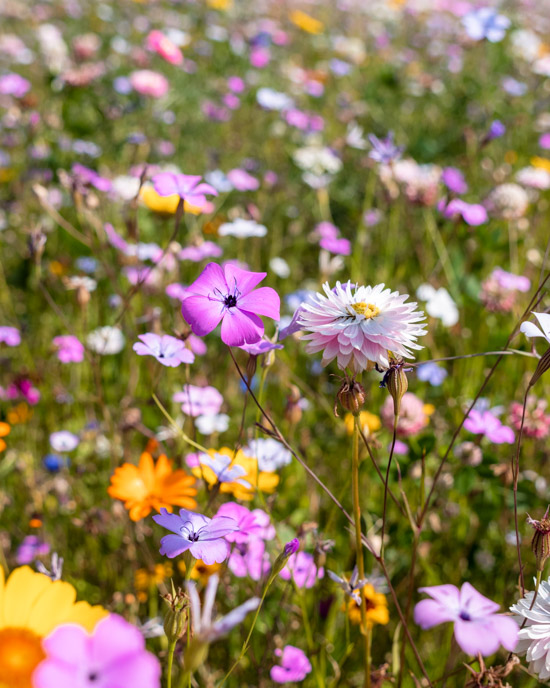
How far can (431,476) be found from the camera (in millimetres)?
1176

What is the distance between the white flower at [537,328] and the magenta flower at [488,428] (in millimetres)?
380

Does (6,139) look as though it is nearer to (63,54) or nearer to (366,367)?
(63,54)

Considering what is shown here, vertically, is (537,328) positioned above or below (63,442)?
above

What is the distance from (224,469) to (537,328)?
1.33 ft

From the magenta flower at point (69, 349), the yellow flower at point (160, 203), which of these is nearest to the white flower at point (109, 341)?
the magenta flower at point (69, 349)

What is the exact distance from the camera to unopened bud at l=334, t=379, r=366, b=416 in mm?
591

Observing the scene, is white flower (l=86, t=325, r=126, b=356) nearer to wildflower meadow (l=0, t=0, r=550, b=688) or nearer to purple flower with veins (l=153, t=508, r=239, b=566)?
wildflower meadow (l=0, t=0, r=550, b=688)

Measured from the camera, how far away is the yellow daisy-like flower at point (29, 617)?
40cm

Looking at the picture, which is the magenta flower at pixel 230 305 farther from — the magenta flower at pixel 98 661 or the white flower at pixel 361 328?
the magenta flower at pixel 98 661

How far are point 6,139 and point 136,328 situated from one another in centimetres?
141

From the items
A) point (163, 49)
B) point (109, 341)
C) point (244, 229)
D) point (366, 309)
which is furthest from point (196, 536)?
point (163, 49)

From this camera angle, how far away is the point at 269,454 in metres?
1.06

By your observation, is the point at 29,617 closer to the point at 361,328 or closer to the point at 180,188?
the point at 361,328

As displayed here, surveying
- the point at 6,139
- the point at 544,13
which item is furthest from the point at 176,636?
the point at 544,13
